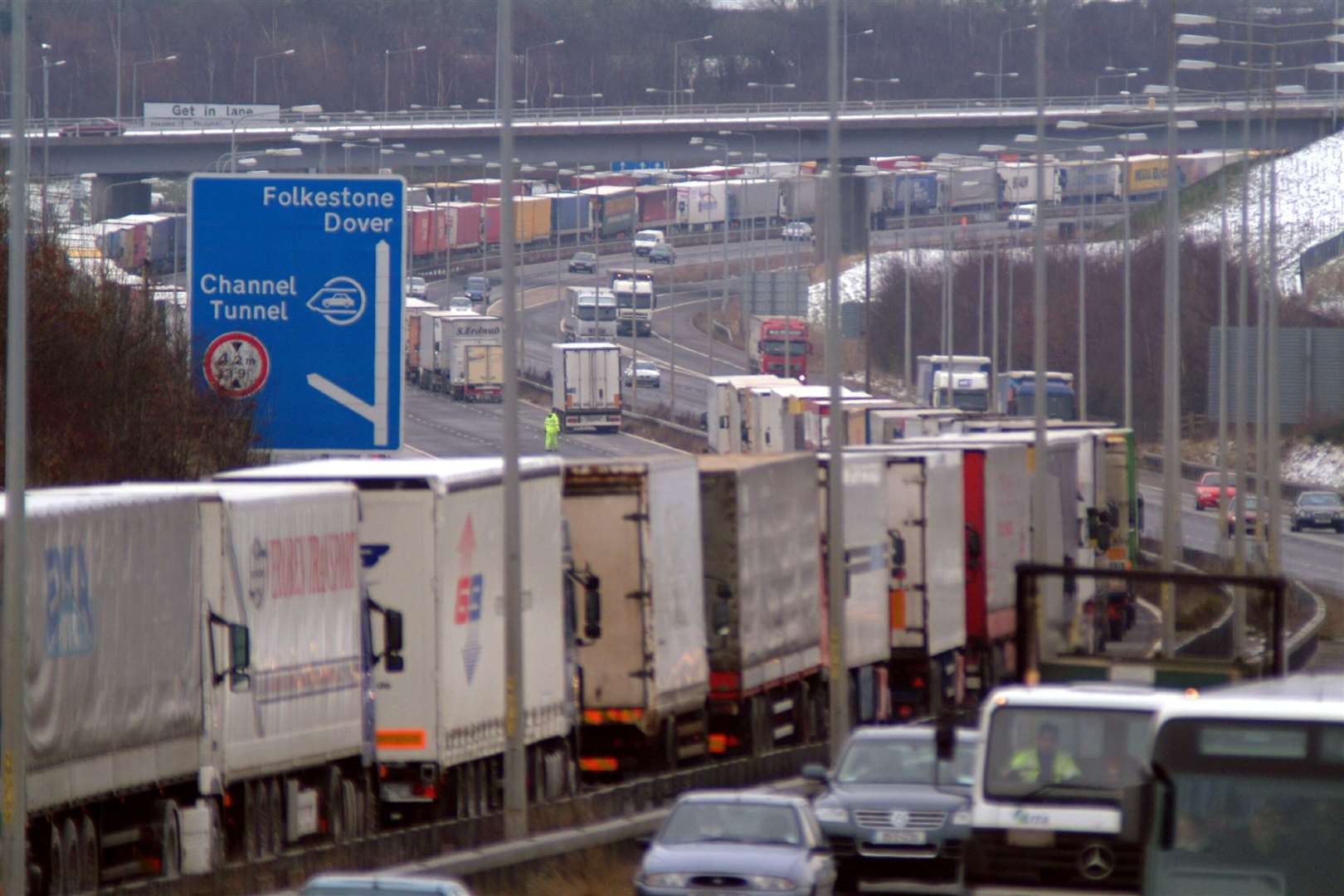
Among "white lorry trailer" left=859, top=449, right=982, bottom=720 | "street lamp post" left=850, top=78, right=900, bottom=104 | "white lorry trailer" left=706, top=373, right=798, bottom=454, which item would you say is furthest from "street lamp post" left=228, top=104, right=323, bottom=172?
"street lamp post" left=850, top=78, right=900, bottom=104

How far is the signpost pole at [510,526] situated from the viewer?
1736 centimetres

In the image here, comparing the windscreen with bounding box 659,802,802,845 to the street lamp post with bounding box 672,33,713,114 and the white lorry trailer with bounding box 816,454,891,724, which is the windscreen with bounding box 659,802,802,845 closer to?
the white lorry trailer with bounding box 816,454,891,724

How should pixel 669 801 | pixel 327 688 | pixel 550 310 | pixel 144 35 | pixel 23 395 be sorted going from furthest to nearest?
pixel 144 35, pixel 550 310, pixel 669 801, pixel 327 688, pixel 23 395

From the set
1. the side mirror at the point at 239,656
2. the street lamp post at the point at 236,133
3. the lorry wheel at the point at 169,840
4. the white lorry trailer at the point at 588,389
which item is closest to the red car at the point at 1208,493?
the white lorry trailer at the point at 588,389

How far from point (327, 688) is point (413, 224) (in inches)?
3573

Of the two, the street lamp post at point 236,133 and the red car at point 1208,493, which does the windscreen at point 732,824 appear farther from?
the red car at point 1208,493

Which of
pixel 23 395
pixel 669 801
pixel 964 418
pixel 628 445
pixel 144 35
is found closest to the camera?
pixel 23 395

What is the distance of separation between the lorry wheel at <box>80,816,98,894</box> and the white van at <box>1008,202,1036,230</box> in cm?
9548

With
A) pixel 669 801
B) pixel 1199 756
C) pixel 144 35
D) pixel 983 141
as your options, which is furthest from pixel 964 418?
pixel 144 35

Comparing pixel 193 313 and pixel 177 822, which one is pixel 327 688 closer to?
pixel 177 822

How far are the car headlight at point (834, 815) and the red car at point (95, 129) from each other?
78.8 m

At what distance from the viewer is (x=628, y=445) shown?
239ft

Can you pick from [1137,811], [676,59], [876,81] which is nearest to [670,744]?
[1137,811]

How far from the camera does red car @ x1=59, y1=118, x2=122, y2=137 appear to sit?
9312 centimetres
